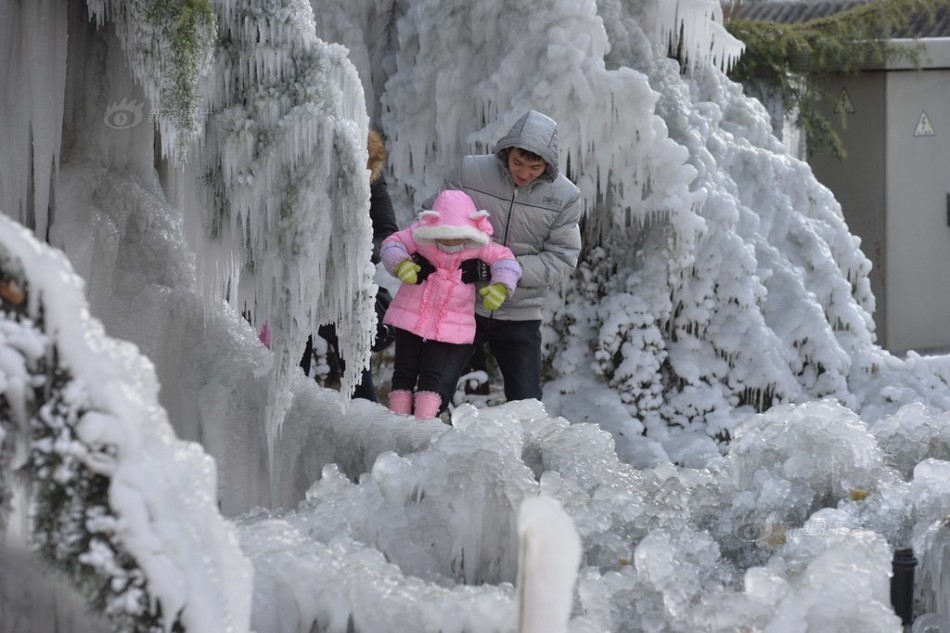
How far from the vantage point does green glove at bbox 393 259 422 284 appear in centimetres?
537

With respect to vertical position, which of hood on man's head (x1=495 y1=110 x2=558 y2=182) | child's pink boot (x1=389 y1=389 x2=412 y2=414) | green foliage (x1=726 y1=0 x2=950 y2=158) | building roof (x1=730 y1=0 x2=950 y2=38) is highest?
building roof (x1=730 y1=0 x2=950 y2=38)

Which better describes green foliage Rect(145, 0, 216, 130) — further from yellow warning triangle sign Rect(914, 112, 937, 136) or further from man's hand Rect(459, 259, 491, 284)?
yellow warning triangle sign Rect(914, 112, 937, 136)

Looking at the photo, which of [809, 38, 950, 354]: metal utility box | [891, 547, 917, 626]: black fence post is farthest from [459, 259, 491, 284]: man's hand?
[809, 38, 950, 354]: metal utility box

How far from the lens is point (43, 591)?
6.88 feet

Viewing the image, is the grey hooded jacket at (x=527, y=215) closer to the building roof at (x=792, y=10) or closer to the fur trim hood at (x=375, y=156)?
the fur trim hood at (x=375, y=156)

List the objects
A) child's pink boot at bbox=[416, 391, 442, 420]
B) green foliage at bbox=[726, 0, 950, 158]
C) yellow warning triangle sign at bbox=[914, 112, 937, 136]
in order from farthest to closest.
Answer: yellow warning triangle sign at bbox=[914, 112, 937, 136] → green foliage at bbox=[726, 0, 950, 158] → child's pink boot at bbox=[416, 391, 442, 420]

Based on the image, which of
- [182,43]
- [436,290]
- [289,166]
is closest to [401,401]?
[436,290]

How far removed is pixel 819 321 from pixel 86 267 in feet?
15.0

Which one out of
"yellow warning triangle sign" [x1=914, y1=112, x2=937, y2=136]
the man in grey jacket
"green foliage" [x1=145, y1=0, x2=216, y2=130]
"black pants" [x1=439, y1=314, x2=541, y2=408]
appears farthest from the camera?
"yellow warning triangle sign" [x1=914, y1=112, x2=937, y2=136]

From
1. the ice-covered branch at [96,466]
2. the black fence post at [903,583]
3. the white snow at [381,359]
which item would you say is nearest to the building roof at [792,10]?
the white snow at [381,359]

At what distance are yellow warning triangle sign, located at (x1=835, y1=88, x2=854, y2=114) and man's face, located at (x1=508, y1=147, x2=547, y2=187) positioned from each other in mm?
6203

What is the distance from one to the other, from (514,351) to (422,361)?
0.43 m

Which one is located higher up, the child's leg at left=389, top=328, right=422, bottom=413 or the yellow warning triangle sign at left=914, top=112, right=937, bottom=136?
the yellow warning triangle sign at left=914, top=112, right=937, bottom=136

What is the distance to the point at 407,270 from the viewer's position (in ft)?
17.6
